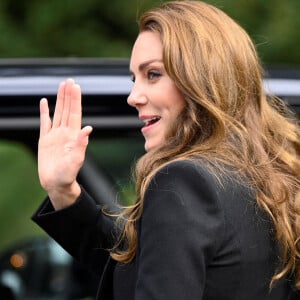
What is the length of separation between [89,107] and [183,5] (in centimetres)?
54

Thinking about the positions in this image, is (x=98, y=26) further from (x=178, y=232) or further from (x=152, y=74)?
(x=178, y=232)

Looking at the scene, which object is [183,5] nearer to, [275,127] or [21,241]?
[275,127]

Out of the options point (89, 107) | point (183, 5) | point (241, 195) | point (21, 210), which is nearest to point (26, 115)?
point (89, 107)

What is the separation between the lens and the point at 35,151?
9.89 ft

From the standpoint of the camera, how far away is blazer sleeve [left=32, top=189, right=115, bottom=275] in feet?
8.42

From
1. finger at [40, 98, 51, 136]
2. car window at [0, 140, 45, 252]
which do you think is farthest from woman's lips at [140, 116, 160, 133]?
car window at [0, 140, 45, 252]

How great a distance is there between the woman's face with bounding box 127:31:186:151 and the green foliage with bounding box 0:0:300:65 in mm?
2403

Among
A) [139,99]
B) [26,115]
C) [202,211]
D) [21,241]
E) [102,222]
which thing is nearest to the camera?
[202,211]

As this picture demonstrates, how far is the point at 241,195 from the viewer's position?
2.22m

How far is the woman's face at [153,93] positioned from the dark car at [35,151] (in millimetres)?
479

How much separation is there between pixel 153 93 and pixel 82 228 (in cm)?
43

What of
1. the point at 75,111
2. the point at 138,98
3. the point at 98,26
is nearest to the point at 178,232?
the point at 138,98

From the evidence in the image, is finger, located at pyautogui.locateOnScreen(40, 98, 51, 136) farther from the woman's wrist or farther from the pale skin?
the woman's wrist

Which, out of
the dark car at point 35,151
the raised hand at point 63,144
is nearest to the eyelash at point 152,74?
the raised hand at point 63,144
